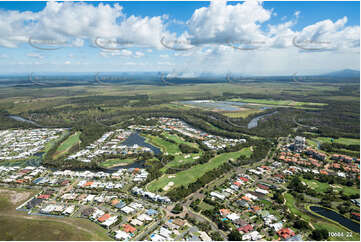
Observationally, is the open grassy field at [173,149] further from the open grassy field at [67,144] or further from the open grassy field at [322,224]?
the open grassy field at [322,224]

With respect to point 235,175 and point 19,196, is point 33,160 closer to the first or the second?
point 19,196

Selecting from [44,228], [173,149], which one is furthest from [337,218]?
A: [44,228]

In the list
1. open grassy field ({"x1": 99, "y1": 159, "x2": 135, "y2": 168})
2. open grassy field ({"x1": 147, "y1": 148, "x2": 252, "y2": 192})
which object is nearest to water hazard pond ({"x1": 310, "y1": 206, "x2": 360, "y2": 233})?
open grassy field ({"x1": 147, "y1": 148, "x2": 252, "y2": 192})

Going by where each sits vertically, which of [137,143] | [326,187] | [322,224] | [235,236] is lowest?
[322,224]

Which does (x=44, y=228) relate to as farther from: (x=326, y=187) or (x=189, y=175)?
(x=326, y=187)

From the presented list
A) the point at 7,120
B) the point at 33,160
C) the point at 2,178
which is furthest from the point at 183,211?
the point at 7,120

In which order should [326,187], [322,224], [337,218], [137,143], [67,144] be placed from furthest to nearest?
[137,143] < [67,144] < [326,187] < [337,218] < [322,224]
